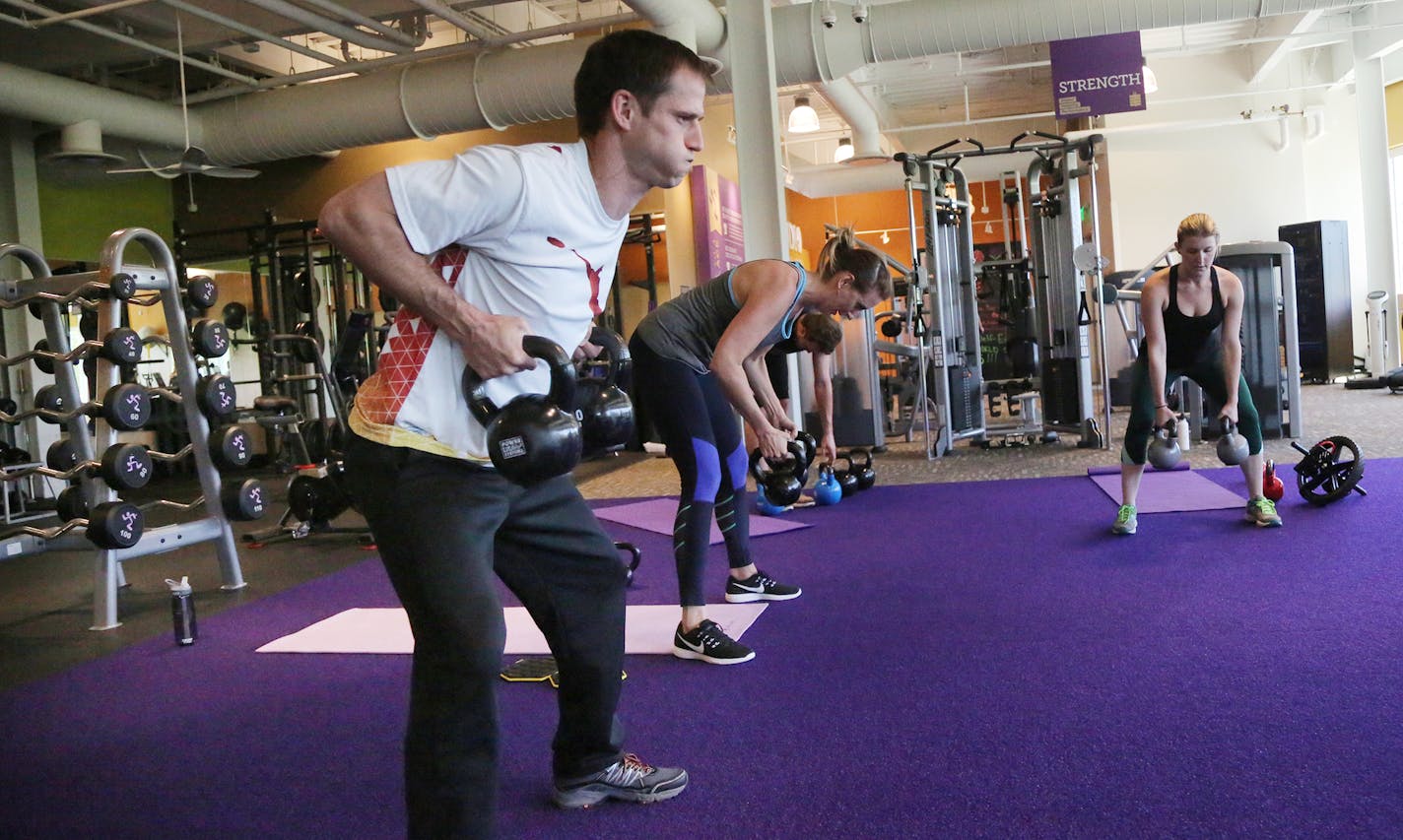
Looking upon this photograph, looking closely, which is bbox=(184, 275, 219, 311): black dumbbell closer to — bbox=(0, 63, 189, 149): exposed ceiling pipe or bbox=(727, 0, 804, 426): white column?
bbox=(727, 0, 804, 426): white column

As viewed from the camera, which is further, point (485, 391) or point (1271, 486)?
point (1271, 486)

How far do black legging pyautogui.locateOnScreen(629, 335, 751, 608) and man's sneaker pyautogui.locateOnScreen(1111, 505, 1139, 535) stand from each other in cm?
174

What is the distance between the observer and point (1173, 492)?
185 inches

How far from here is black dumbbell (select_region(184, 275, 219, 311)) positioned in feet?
12.9

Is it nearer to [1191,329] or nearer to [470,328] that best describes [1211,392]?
[1191,329]

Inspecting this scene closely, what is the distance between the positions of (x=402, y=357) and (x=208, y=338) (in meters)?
3.07

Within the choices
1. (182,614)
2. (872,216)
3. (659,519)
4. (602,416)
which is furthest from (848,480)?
(872,216)

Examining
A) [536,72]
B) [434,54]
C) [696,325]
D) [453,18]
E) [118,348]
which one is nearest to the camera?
[696,325]

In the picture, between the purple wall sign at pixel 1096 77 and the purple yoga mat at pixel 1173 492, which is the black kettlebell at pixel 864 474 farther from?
the purple wall sign at pixel 1096 77

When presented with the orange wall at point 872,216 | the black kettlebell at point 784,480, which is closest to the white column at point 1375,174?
the orange wall at point 872,216

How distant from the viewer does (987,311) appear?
13.1 m

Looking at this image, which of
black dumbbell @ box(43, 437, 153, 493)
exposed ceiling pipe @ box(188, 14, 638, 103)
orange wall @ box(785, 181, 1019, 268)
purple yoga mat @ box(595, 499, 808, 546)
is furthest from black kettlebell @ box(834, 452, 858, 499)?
orange wall @ box(785, 181, 1019, 268)

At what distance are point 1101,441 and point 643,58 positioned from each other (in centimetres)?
594

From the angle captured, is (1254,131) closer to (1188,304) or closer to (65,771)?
(1188,304)
